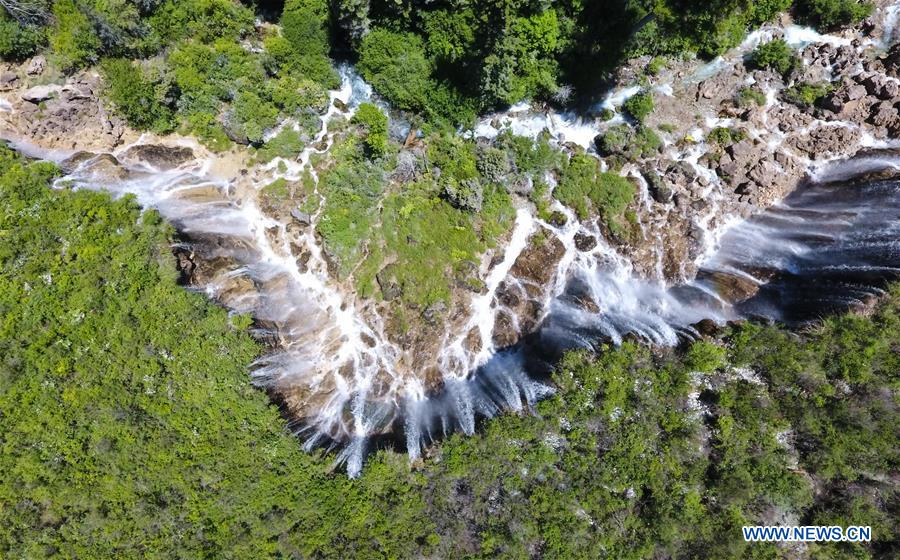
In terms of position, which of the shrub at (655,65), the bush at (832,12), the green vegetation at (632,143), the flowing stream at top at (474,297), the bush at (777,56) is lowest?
the flowing stream at top at (474,297)

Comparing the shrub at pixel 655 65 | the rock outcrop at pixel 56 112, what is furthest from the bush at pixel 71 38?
the shrub at pixel 655 65

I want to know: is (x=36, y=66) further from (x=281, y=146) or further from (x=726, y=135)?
(x=726, y=135)

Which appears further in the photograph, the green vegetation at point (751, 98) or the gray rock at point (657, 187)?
the green vegetation at point (751, 98)

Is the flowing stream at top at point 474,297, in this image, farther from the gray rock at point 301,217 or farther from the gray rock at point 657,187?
the gray rock at point 657,187

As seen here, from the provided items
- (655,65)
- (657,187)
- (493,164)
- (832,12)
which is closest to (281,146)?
(493,164)

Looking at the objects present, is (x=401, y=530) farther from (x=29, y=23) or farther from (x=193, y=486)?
(x=29, y=23)

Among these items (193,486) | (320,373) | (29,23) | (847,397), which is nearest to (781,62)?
(847,397)

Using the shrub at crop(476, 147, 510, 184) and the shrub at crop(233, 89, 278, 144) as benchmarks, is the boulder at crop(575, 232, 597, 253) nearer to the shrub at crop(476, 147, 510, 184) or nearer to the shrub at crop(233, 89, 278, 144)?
the shrub at crop(476, 147, 510, 184)
